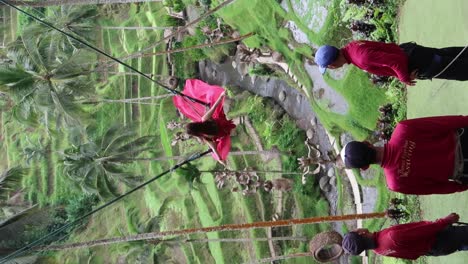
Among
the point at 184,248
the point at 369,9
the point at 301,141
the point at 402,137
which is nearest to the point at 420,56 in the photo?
the point at 402,137

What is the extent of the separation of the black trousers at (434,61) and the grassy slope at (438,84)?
43.6 inches

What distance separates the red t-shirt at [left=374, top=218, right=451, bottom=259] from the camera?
10.3 ft

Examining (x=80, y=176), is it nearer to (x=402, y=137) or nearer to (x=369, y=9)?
(x=369, y=9)

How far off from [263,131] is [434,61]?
5718 millimetres

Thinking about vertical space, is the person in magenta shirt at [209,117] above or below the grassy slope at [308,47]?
below

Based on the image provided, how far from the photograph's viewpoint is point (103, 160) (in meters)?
8.52

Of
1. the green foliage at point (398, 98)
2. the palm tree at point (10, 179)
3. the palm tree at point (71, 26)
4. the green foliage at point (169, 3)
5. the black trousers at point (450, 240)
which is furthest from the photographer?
the green foliage at point (169, 3)

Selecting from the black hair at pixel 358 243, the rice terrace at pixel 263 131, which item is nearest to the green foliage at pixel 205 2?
the rice terrace at pixel 263 131

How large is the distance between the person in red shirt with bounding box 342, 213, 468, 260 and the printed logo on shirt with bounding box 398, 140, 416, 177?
0.47 metres

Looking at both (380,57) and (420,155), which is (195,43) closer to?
(380,57)

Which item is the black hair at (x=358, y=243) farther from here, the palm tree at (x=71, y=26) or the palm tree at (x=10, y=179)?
the palm tree at (x=71, y=26)

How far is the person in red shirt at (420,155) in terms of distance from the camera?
2857 millimetres

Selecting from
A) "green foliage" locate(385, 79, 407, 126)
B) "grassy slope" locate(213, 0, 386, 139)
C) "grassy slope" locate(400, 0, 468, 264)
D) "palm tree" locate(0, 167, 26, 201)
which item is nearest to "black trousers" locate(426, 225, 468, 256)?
"grassy slope" locate(400, 0, 468, 264)

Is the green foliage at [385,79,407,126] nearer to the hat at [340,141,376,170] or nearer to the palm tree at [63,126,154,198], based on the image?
the hat at [340,141,376,170]
